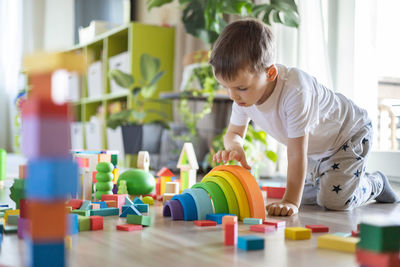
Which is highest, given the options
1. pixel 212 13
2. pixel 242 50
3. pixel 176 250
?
pixel 212 13

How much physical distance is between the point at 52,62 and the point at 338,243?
58cm

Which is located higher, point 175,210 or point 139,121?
point 139,121

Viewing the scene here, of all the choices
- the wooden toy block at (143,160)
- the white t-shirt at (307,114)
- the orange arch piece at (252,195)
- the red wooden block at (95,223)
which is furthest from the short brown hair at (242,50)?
the wooden toy block at (143,160)

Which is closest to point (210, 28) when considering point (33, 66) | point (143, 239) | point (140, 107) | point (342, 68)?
point (342, 68)

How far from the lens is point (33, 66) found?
1.54 ft

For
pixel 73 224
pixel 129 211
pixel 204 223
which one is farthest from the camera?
pixel 129 211

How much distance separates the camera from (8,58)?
16.5 feet

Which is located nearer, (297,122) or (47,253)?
(47,253)

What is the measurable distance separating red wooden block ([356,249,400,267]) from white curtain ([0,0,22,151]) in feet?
16.1

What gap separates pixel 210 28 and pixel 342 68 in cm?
65

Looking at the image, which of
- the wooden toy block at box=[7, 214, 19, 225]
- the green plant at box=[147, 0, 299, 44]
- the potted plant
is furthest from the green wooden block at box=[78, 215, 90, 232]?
the potted plant

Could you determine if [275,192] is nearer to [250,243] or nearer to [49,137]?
[250,243]

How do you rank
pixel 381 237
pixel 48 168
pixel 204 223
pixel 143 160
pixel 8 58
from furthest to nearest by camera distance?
pixel 8 58
pixel 143 160
pixel 204 223
pixel 381 237
pixel 48 168

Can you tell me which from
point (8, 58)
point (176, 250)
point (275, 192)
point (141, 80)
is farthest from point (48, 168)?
point (8, 58)
